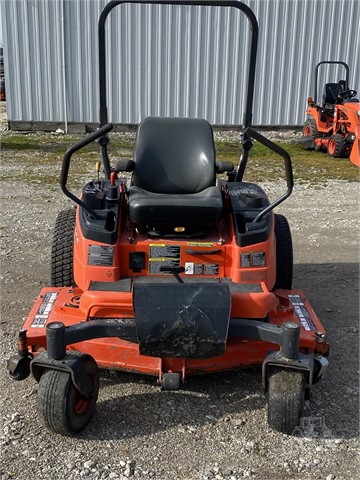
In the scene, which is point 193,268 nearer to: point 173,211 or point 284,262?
point 173,211

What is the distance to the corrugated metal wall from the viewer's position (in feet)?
36.6

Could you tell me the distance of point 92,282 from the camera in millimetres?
2988

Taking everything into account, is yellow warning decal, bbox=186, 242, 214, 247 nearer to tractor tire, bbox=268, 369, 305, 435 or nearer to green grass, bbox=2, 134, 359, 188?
tractor tire, bbox=268, 369, 305, 435

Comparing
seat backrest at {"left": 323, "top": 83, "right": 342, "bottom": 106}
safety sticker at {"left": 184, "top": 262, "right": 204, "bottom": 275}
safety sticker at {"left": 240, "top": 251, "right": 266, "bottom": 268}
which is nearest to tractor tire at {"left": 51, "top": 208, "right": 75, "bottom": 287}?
safety sticker at {"left": 184, "top": 262, "right": 204, "bottom": 275}

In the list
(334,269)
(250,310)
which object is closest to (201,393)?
(250,310)

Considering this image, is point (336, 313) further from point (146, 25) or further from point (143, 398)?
point (146, 25)

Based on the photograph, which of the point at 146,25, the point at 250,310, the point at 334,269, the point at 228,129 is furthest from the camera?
the point at 228,129

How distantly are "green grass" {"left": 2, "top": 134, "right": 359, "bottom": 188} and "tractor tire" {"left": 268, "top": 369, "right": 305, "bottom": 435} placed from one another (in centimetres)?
512

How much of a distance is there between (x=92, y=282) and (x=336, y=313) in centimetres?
181

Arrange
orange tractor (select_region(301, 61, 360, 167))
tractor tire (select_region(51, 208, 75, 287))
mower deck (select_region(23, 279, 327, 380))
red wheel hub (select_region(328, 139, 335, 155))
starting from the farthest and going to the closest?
1. red wheel hub (select_region(328, 139, 335, 155))
2. orange tractor (select_region(301, 61, 360, 167))
3. tractor tire (select_region(51, 208, 75, 287))
4. mower deck (select_region(23, 279, 327, 380))

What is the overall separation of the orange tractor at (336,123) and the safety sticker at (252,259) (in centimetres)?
642

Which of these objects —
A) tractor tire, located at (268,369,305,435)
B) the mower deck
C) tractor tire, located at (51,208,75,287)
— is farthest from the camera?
tractor tire, located at (51,208,75,287)

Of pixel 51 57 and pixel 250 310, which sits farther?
pixel 51 57

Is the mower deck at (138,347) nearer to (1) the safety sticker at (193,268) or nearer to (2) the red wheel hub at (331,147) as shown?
(1) the safety sticker at (193,268)
